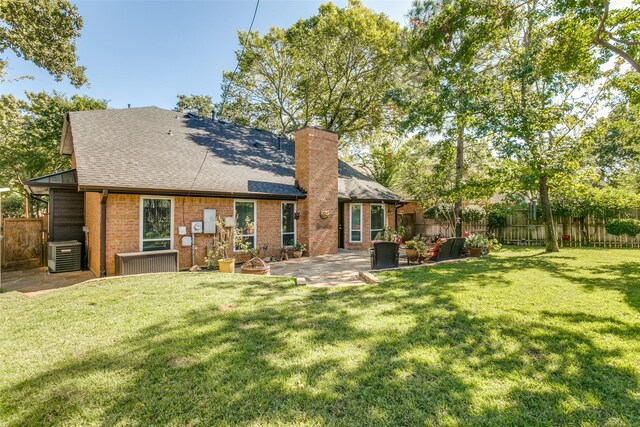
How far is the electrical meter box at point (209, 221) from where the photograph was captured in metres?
9.98

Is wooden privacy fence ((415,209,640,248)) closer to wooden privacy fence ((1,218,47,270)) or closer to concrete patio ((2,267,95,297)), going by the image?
concrete patio ((2,267,95,297))

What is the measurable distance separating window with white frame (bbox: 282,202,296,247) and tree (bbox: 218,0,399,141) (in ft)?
27.9

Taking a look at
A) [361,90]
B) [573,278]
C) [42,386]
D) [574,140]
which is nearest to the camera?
[42,386]

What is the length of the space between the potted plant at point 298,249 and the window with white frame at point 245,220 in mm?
1679

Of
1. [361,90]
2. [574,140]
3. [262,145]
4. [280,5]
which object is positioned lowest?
[574,140]

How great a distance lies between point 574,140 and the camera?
12250 mm

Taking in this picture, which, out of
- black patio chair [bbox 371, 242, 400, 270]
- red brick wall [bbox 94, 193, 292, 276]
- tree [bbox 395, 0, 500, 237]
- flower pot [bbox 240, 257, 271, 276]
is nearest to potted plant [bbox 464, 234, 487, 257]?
tree [bbox 395, 0, 500, 237]

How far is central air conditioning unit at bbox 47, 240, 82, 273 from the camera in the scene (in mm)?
9391

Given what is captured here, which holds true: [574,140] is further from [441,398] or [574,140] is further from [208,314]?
[208,314]

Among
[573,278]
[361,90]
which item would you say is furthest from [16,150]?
[573,278]

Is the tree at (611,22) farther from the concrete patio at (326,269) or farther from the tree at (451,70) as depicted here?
the concrete patio at (326,269)

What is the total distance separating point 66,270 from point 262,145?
9706mm

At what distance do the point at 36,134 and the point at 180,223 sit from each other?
57.0ft

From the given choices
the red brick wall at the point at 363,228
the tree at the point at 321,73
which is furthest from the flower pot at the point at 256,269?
the tree at the point at 321,73
